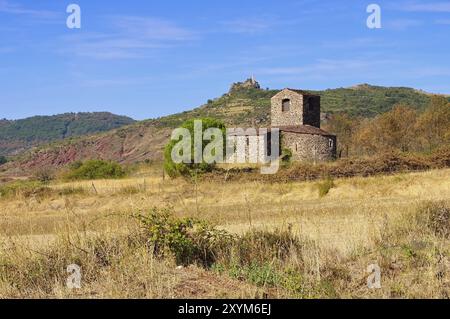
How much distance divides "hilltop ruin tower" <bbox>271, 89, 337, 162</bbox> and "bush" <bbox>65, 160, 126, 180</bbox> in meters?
16.7

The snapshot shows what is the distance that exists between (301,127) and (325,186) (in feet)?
88.3

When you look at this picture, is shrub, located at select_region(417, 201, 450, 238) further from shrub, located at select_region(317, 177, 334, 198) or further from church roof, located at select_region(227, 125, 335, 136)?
church roof, located at select_region(227, 125, 335, 136)

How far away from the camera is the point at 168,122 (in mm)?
127188

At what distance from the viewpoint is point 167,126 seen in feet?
405

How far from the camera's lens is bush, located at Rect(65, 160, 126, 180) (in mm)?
55312

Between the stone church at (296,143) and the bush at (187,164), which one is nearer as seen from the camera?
the bush at (187,164)

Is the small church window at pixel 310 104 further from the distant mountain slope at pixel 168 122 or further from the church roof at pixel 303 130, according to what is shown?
the distant mountain slope at pixel 168 122

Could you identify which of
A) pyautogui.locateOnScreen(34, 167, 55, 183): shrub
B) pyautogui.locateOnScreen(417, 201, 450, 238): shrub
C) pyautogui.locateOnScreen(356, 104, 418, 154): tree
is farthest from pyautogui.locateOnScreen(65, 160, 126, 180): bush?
pyautogui.locateOnScreen(417, 201, 450, 238): shrub

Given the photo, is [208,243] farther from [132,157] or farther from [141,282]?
[132,157]

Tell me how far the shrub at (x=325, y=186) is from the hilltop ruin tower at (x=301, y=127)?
2177cm

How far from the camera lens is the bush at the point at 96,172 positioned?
55312mm

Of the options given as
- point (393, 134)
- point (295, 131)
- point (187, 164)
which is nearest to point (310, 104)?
point (295, 131)

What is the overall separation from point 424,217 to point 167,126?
11337 centimetres

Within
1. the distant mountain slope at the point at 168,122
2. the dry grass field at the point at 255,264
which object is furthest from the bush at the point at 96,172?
the distant mountain slope at the point at 168,122
